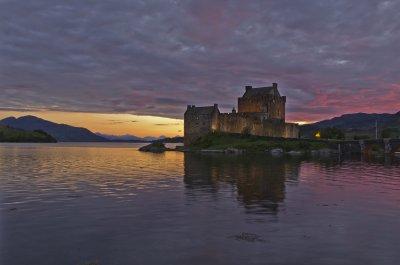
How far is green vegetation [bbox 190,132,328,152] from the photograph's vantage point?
112 metres

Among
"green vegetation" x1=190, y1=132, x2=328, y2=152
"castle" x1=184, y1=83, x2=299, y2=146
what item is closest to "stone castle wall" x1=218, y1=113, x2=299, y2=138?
"castle" x1=184, y1=83, x2=299, y2=146

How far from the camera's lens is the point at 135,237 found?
17.8 metres

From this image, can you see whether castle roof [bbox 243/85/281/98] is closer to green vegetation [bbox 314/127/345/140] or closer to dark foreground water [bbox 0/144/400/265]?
green vegetation [bbox 314/127/345/140]

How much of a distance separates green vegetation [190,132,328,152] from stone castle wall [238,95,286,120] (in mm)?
23248

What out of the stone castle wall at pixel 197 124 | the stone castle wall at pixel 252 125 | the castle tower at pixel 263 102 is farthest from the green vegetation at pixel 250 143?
the castle tower at pixel 263 102

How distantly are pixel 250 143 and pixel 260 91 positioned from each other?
121ft

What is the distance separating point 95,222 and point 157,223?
3225 millimetres

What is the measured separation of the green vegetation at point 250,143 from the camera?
367 ft

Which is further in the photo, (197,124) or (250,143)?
(197,124)

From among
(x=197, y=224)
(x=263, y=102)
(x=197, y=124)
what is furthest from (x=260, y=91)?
(x=197, y=224)

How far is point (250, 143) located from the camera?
114375 mm

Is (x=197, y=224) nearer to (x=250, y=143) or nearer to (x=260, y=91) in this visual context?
(x=250, y=143)

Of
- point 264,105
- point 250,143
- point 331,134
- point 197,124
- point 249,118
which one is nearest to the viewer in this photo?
point 250,143

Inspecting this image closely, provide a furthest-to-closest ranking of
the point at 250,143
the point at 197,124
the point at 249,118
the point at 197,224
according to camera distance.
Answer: the point at 249,118 < the point at 197,124 < the point at 250,143 < the point at 197,224
